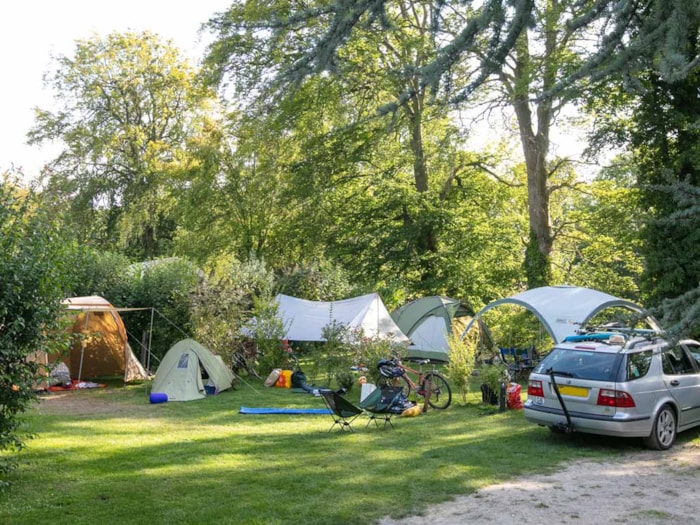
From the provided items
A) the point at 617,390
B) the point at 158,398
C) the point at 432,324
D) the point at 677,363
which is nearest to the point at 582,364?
the point at 617,390

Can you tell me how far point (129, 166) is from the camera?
29359 millimetres

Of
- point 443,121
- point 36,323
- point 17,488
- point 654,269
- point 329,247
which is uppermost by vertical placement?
point 443,121

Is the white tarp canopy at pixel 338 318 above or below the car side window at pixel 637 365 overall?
above

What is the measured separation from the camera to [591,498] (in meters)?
5.88

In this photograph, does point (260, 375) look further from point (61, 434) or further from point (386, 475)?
point (386, 475)

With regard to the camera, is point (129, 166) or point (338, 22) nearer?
point (338, 22)

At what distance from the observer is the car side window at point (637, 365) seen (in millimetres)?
7613

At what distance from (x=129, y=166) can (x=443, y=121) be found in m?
14.9

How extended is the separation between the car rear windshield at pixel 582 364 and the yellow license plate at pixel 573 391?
0.14 m

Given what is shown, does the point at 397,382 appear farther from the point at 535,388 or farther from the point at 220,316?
the point at 220,316

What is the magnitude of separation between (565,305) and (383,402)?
5.17m

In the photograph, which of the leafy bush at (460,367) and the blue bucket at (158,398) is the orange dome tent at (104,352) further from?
the leafy bush at (460,367)

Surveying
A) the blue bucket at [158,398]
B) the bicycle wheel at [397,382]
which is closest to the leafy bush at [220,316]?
the blue bucket at [158,398]

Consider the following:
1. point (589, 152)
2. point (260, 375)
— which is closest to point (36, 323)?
point (260, 375)
